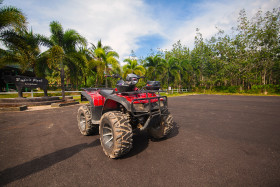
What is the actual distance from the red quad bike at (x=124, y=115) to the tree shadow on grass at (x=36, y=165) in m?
0.73

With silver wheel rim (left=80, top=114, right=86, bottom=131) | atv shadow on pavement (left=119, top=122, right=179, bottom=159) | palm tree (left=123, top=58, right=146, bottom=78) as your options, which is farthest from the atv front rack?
palm tree (left=123, top=58, right=146, bottom=78)

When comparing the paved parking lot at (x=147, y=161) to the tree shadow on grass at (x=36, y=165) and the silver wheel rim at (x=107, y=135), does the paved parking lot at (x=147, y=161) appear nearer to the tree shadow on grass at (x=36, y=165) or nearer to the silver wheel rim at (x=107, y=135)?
the tree shadow on grass at (x=36, y=165)

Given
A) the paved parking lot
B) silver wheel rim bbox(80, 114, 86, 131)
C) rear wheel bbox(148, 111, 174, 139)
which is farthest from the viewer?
silver wheel rim bbox(80, 114, 86, 131)

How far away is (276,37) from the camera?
26.8 metres

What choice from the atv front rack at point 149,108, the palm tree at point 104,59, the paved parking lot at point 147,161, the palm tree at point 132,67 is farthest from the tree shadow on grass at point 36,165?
the palm tree at point 132,67

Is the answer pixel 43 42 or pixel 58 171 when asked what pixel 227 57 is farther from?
pixel 58 171

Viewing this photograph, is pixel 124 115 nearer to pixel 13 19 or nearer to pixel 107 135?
pixel 107 135

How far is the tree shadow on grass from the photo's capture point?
2.05 meters

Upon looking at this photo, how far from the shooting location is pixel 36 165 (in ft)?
7.73

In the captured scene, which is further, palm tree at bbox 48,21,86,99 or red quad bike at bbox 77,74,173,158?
palm tree at bbox 48,21,86,99

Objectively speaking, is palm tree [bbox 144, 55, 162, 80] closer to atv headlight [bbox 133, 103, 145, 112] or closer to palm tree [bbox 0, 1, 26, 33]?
palm tree [bbox 0, 1, 26, 33]

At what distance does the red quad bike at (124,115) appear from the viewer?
241 centimetres

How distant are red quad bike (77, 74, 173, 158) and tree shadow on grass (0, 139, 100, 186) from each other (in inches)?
28.8

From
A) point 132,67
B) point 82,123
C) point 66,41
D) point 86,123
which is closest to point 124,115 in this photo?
point 86,123
